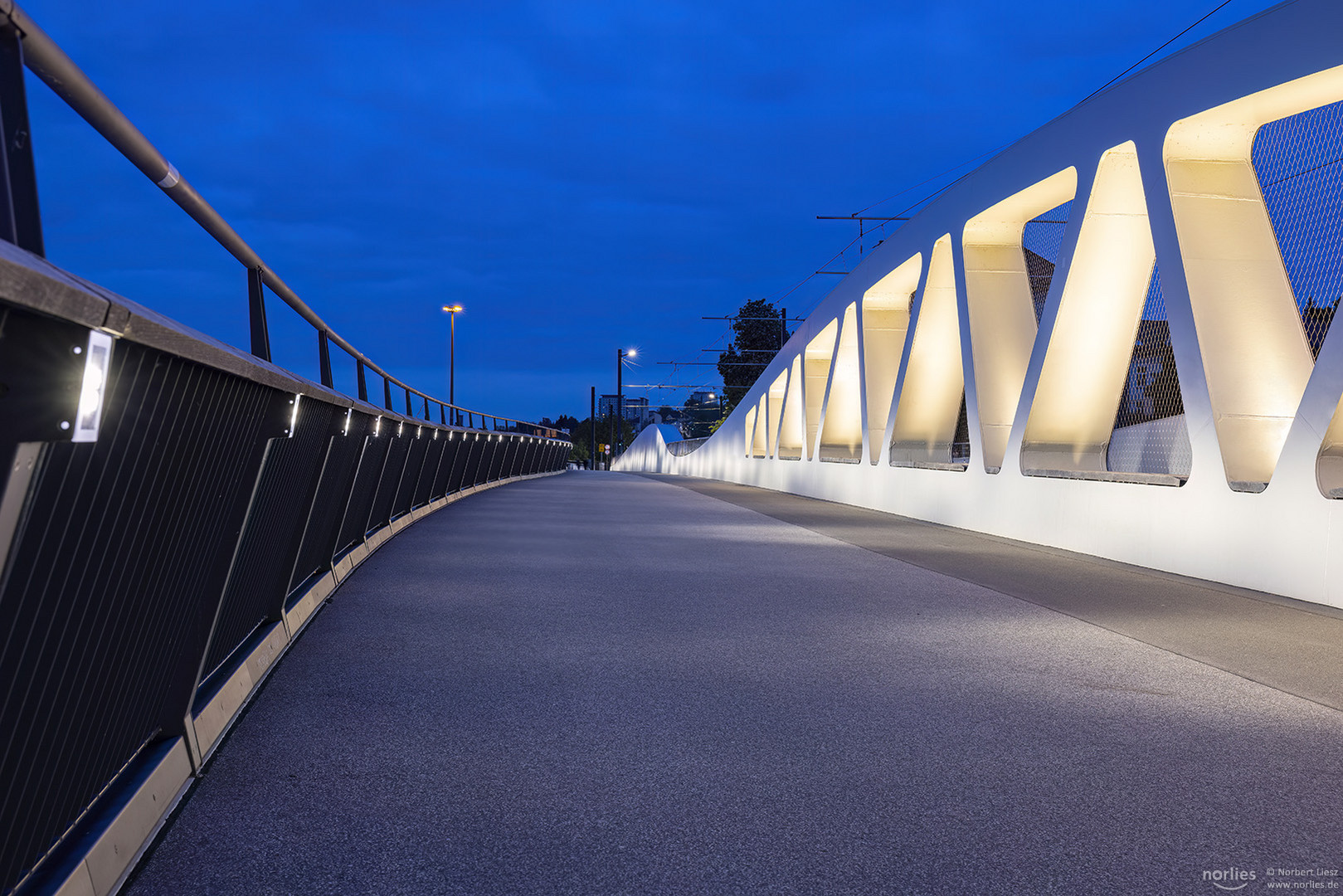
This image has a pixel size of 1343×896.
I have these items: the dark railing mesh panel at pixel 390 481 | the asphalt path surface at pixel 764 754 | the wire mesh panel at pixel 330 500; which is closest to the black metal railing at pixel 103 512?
the asphalt path surface at pixel 764 754

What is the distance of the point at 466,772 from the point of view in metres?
4.25

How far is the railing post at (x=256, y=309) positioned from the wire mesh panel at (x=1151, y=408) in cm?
986

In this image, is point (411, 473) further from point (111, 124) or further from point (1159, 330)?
point (111, 124)

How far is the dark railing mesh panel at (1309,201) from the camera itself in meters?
10.6

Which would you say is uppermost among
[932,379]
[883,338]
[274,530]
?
[883,338]

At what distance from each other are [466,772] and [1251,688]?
401 cm

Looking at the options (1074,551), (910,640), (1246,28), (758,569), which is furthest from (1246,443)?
(910,640)

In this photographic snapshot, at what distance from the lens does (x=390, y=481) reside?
1338 cm

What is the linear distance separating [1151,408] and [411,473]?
962cm

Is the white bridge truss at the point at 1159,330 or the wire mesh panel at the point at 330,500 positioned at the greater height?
the white bridge truss at the point at 1159,330

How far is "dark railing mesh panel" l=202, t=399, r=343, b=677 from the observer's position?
4.97m

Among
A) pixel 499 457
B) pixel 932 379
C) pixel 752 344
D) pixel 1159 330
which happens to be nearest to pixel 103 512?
pixel 1159 330

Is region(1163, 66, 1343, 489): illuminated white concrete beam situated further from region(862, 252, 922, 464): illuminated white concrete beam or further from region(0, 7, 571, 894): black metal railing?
region(862, 252, 922, 464): illuminated white concrete beam

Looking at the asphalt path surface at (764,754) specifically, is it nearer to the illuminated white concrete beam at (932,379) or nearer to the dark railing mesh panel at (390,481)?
the dark railing mesh panel at (390,481)
